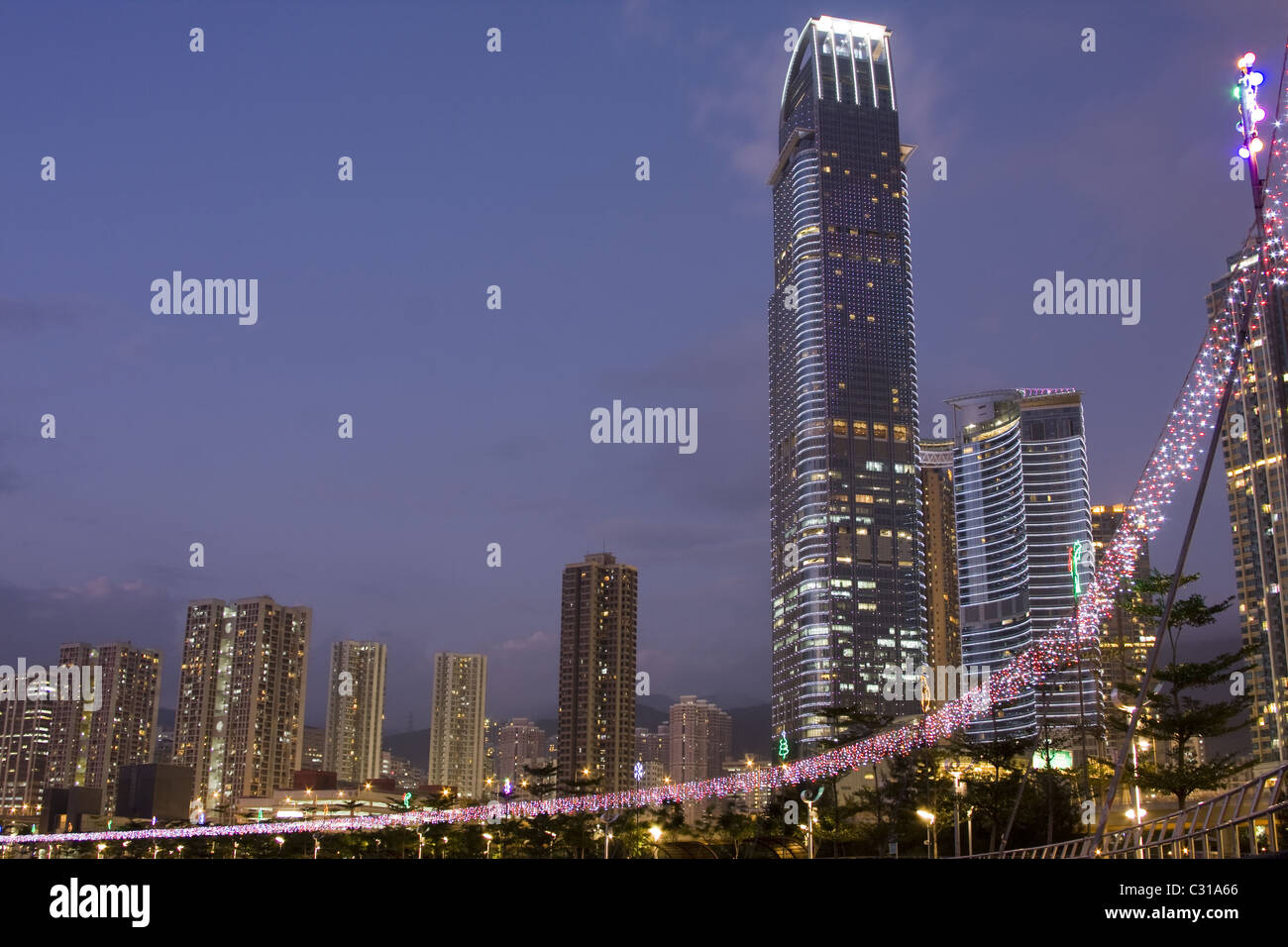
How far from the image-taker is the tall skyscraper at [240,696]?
181 meters

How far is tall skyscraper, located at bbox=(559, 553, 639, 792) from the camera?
7298 inches

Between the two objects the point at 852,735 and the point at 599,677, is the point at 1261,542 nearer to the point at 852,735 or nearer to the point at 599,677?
the point at 852,735

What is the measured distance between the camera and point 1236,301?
22344 mm

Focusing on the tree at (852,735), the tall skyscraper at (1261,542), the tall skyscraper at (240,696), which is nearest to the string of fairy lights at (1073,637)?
the tree at (852,735)

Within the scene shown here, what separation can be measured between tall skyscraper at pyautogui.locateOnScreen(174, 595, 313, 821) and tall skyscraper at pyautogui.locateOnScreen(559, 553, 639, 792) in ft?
149

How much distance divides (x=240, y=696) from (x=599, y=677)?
58.5 meters

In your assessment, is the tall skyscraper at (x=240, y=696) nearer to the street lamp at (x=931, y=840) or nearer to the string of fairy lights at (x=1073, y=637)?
the string of fairy lights at (x=1073, y=637)

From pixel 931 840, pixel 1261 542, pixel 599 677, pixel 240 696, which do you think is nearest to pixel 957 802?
pixel 931 840

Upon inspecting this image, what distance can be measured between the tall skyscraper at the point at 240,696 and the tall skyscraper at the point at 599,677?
45310 mm

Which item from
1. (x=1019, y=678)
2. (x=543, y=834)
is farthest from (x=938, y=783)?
(x=543, y=834)

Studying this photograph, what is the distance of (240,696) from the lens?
18300 centimetres

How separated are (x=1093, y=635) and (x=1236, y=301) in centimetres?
2498
